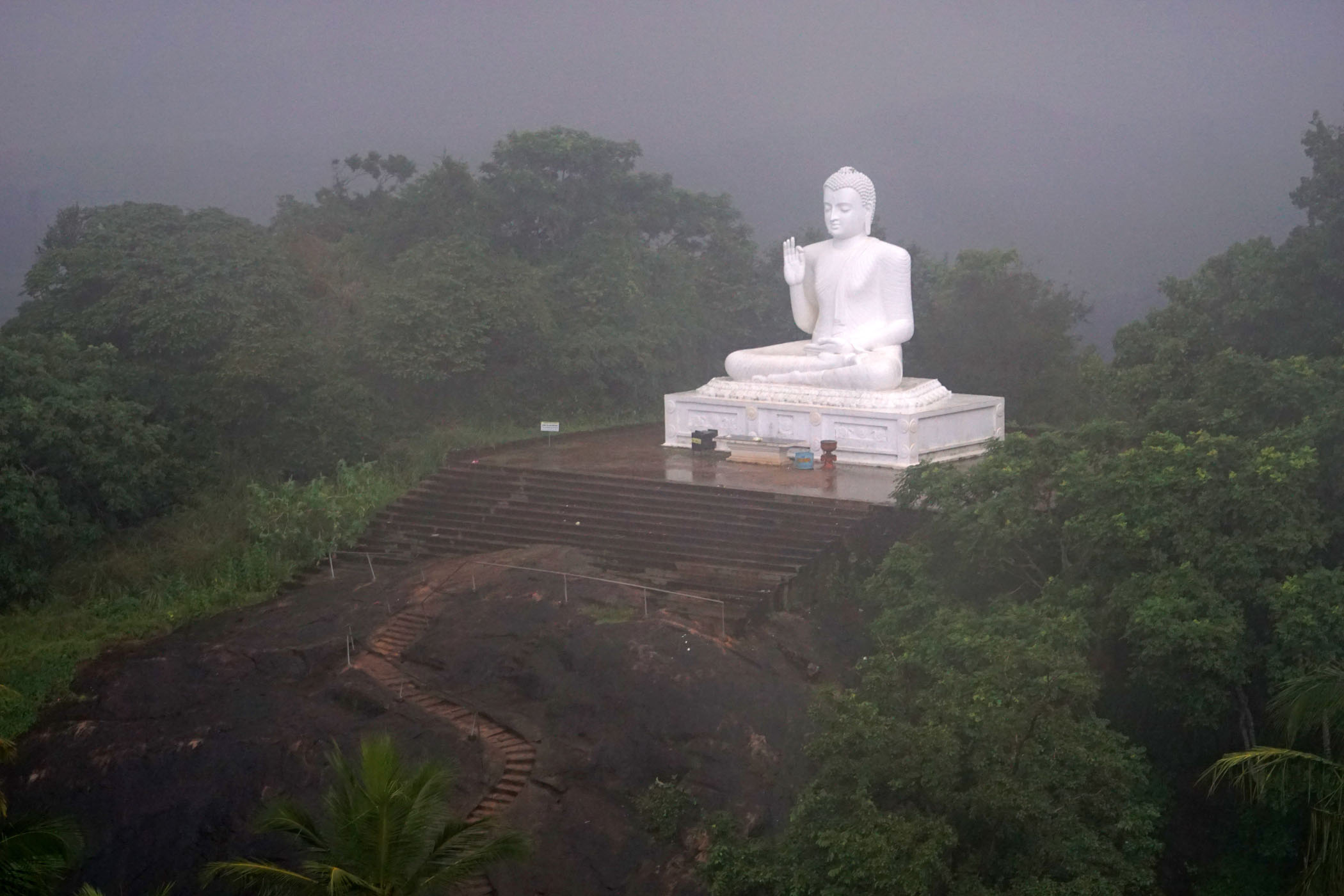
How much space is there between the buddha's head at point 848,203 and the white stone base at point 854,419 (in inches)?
103

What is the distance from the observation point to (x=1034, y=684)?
10.7 metres

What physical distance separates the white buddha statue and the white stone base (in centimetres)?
39

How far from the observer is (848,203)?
2023 cm

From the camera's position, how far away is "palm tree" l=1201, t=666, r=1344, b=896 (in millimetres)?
8242

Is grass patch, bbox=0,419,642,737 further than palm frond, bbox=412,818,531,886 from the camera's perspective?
Yes

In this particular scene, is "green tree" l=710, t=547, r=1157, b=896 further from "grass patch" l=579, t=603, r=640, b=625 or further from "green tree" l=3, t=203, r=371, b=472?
"green tree" l=3, t=203, r=371, b=472

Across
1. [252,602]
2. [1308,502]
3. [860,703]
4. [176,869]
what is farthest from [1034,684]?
[252,602]

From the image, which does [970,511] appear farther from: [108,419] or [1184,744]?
[108,419]

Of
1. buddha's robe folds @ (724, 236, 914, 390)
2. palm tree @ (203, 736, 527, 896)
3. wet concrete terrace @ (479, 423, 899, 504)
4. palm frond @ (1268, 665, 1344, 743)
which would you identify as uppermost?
buddha's robe folds @ (724, 236, 914, 390)

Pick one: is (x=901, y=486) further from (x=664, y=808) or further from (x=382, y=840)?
(x=382, y=840)

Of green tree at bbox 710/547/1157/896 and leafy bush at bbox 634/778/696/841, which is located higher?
green tree at bbox 710/547/1157/896

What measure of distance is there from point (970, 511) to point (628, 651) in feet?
12.8

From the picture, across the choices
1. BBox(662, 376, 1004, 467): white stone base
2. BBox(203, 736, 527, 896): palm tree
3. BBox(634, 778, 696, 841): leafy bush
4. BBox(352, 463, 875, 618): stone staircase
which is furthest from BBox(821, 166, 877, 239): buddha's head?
BBox(203, 736, 527, 896): palm tree

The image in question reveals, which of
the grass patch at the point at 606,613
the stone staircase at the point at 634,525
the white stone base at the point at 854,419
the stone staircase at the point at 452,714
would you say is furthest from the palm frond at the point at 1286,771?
the white stone base at the point at 854,419
